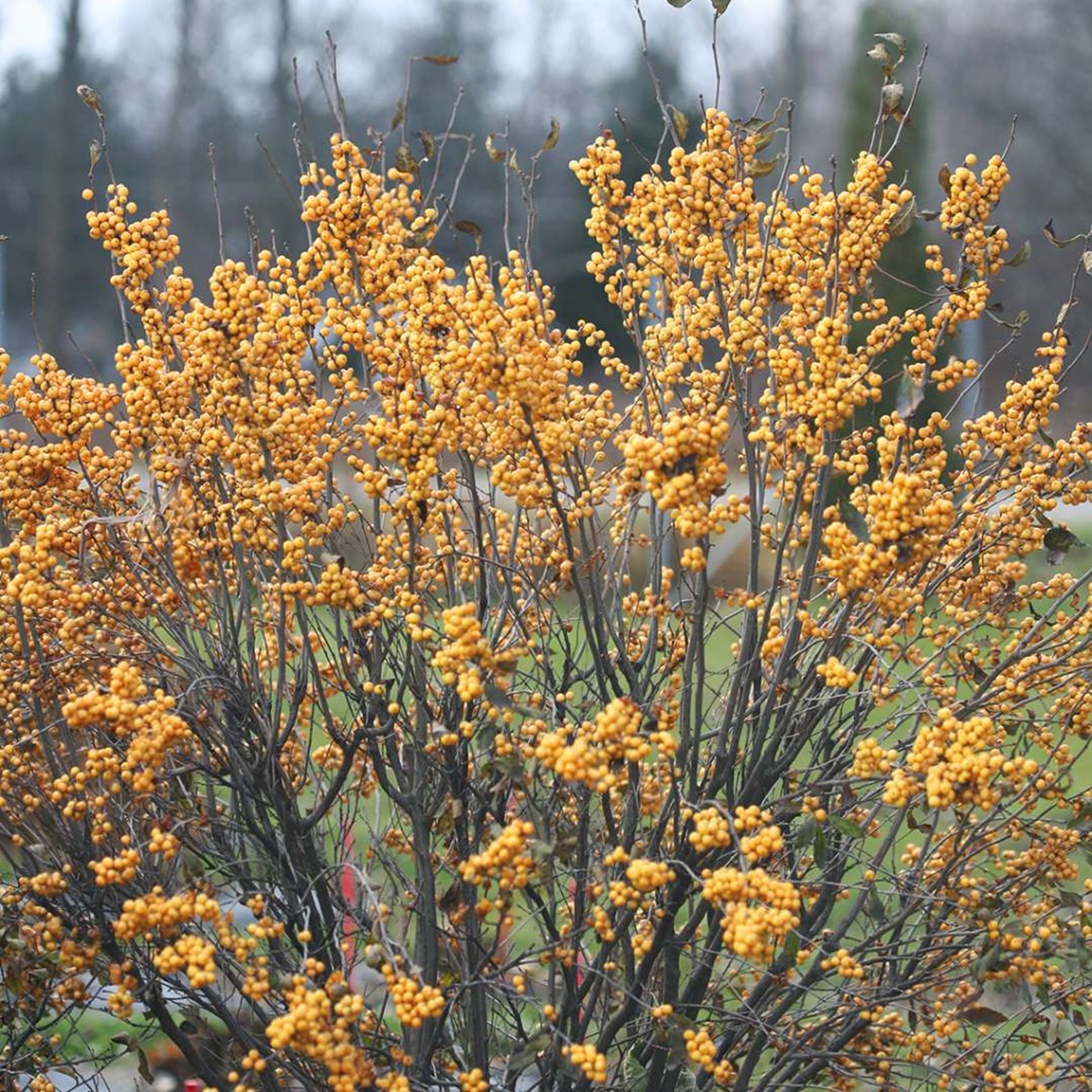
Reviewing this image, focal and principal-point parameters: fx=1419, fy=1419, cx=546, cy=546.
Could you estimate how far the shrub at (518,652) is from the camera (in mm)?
2494

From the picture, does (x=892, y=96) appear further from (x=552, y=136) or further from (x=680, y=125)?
(x=552, y=136)

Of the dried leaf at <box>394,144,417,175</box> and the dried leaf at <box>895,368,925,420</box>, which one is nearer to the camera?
the dried leaf at <box>895,368,925,420</box>

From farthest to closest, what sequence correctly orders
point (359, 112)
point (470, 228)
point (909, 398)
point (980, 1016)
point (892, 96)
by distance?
point (359, 112) < point (470, 228) < point (980, 1016) < point (892, 96) < point (909, 398)

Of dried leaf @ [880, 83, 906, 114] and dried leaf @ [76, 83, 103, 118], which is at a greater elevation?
dried leaf @ [76, 83, 103, 118]

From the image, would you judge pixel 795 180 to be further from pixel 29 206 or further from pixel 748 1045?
pixel 29 206

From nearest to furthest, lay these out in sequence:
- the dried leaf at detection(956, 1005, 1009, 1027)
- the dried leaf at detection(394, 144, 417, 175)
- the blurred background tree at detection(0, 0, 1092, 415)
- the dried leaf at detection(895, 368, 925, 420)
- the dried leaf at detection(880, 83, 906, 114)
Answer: the dried leaf at detection(895, 368, 925, 420) < the dried leaf at detection(880, 83, 906, 114) < the dried leaf at detection(956, 1005, 1009, 1027) < the dried leaf at detection(394, 144, 417, 175) < the blurred background tree at detection(0, 0, 1092, 415)

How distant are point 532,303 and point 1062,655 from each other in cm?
125

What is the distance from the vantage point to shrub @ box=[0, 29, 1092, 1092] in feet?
8.18

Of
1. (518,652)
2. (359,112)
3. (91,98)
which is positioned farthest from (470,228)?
(359,112)

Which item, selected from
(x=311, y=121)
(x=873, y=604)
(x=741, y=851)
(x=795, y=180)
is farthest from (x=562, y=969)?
(x=311, y=121)

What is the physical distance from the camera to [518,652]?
97.7 inches

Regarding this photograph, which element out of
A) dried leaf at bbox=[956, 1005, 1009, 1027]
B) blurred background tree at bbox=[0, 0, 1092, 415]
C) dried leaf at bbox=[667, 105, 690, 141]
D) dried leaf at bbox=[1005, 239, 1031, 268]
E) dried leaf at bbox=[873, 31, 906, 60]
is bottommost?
dried leaf at bbox=[956, 1005, 1009, 1027]

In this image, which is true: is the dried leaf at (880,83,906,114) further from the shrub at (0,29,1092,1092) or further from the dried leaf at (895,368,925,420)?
the dried leaf at (895,368,925,420)

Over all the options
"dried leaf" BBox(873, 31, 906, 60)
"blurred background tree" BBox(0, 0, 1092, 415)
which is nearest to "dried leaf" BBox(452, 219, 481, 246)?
"dried leaf" BBox(873, 31, 906, 60)
